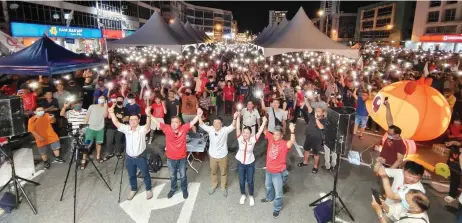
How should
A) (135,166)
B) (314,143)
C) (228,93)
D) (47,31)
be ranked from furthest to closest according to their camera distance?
(47,31), (228,93), (314,143), (135,166)

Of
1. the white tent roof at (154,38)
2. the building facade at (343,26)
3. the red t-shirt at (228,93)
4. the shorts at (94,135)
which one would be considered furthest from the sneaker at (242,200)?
the building facade at (343,26)

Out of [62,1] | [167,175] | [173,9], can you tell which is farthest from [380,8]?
[167,175]

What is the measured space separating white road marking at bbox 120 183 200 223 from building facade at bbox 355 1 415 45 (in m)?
76.5

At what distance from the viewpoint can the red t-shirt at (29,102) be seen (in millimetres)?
8562

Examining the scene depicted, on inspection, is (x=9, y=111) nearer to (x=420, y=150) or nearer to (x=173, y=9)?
(x=420, y=150)

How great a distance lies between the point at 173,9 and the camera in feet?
270

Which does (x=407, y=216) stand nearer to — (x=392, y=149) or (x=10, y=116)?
(x=392, y=149)

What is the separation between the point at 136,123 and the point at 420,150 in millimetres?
8151

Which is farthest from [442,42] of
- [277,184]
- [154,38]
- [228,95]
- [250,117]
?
[277,184]

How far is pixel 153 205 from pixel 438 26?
6568 cm

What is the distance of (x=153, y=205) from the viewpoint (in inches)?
231

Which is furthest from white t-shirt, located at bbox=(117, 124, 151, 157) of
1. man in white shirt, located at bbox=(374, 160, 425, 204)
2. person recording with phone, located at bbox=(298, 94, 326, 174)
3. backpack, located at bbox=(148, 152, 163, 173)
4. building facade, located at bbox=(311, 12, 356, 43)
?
building facade, located at bbox=(311, 12, 356, 43)

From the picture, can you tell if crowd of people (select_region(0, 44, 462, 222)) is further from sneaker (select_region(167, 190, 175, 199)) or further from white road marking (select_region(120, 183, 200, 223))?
white road marking (select_region(120, 183, 200, 223))

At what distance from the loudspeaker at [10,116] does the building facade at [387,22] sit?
78064 mm
